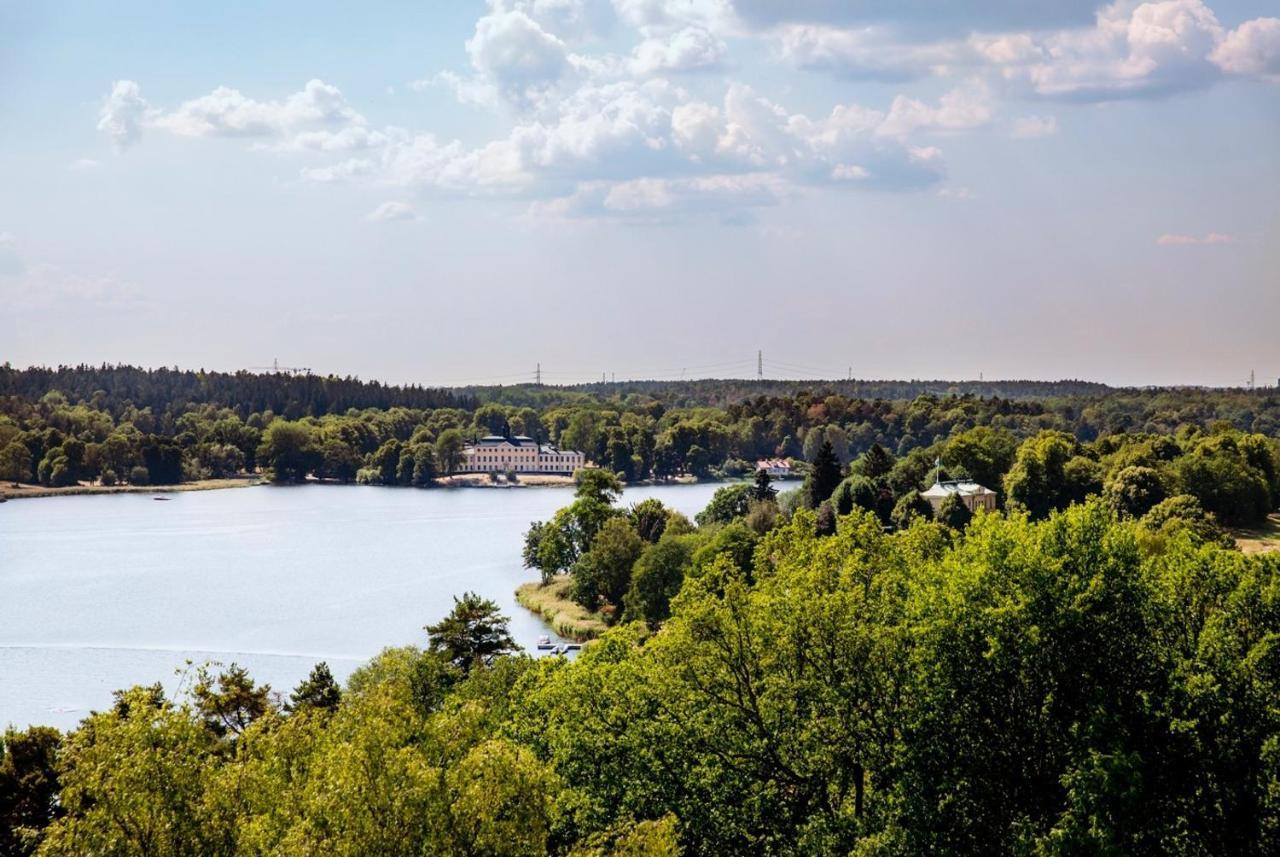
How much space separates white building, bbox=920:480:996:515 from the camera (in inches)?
2339

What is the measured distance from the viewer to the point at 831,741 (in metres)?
17.0

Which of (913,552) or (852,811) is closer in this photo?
(852,811)

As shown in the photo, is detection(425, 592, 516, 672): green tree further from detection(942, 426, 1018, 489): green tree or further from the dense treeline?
detection(942, 426, 1018, 489): green tree

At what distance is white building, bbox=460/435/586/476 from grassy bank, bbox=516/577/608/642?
78.5 m

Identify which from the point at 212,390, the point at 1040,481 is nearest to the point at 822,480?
the point at 1040,481

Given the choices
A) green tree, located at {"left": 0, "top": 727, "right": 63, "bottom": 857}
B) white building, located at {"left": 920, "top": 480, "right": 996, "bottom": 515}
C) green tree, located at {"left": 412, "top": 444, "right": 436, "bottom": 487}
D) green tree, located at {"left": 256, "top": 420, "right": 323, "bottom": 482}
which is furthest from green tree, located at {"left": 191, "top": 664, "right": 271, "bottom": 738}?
green tree, located at {"left": 256, "top": 420, "right": 323, "bottom": 482}

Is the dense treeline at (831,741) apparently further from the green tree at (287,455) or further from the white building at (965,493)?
the green tree at (287,455)

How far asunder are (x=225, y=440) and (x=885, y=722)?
12681 centimetres

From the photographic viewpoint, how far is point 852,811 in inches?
657

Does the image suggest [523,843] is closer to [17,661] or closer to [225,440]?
[17,661]

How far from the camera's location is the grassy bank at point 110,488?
367ft

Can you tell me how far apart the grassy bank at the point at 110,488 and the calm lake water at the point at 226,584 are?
7.35m

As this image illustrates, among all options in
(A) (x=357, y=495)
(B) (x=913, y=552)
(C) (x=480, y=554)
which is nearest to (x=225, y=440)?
(A) (x=357, y=495)

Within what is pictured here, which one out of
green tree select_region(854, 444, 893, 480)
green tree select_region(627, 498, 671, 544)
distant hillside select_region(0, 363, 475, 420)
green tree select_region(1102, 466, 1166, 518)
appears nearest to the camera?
Answer: green tree select_region(1102, 466, 1166, 518)
